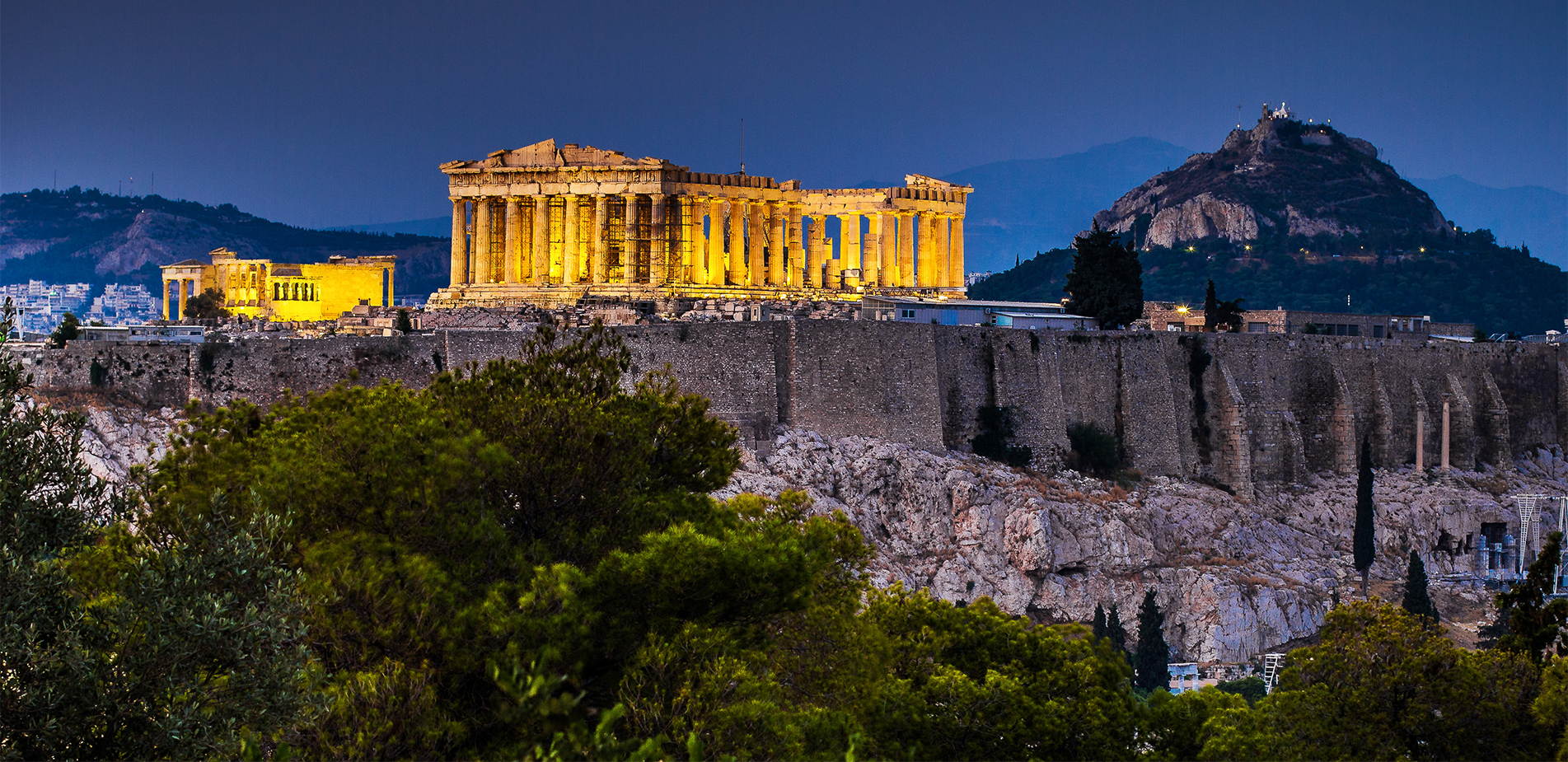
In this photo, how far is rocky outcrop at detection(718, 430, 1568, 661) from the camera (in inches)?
1313

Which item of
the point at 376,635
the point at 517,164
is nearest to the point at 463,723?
the point at 376,635

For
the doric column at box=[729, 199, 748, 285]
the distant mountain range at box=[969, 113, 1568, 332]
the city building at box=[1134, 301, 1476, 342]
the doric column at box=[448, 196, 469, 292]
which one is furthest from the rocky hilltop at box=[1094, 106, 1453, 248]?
the doric column at box=[448, 196, 469, 292]

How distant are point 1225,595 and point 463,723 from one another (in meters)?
25.0

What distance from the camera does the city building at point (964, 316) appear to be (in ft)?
132

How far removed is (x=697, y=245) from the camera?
156ft

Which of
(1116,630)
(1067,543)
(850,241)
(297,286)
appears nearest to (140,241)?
(297,286)

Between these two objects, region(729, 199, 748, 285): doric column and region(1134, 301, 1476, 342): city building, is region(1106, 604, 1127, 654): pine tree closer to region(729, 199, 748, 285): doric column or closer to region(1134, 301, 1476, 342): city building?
region(1134, 301, 1476, 342): city building

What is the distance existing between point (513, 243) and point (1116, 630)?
2348 cm

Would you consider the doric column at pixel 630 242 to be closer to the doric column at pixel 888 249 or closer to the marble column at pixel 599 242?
the marble column at pixel 599 242

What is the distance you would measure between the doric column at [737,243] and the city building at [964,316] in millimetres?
7483

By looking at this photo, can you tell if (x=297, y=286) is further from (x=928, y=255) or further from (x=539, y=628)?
(x=539, y=628)

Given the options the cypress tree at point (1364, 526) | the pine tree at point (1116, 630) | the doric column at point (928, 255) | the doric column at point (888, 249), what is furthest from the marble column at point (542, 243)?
the cypress tree at point (1364, 526)

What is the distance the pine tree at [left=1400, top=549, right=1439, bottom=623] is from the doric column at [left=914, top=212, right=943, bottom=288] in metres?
19.2

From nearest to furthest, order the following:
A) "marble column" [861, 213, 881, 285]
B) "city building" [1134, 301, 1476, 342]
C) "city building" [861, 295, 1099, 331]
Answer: "city building" [861, 295, 1099, 331]
"city building" [1134, 301, 1476, 342]
"marble column" [861, 213, 881, 285]
